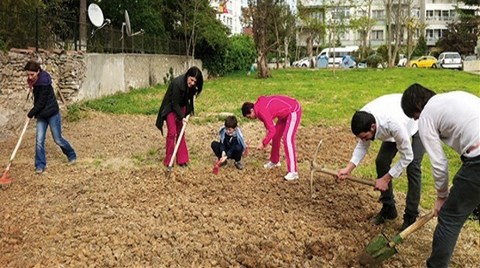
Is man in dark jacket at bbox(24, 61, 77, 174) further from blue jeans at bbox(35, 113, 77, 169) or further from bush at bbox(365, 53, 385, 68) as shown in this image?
bush at bbox(365, 53, 385, 68)

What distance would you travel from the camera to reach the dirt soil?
4.09 meters

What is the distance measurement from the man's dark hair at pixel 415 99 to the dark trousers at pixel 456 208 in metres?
0.47

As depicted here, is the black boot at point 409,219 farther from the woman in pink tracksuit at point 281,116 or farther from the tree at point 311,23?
the tree at point 311,23

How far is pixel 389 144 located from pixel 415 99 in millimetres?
1142

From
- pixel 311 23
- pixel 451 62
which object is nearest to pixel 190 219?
pixel 451 62

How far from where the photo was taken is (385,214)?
16.1ft

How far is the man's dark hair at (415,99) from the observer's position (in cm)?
354

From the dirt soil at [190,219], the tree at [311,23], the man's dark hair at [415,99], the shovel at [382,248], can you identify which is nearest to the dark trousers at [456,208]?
the shovel at [382,248]

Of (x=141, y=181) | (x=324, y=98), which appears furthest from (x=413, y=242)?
(x=324, y=98)

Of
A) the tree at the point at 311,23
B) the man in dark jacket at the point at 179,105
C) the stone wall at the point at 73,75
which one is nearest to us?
the man in dark jacket at the point at 179,105

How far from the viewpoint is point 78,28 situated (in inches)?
551

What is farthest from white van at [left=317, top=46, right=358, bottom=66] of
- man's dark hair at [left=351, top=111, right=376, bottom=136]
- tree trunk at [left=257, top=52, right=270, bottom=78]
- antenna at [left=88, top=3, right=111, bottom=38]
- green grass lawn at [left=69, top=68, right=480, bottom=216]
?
man's dark hair at [left=351, top=111, right=376, bottom=136]

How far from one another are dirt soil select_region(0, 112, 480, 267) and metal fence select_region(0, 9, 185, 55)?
4.33 meters

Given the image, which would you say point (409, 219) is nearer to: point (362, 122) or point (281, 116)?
point (362, 122)
